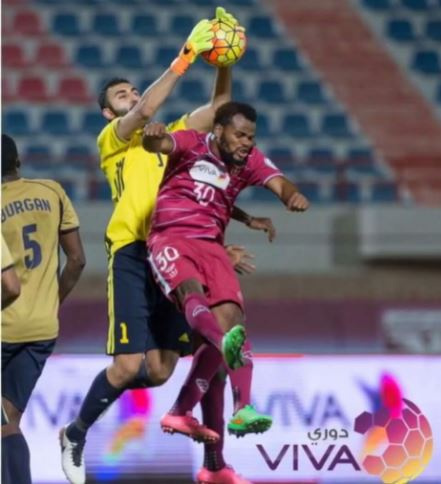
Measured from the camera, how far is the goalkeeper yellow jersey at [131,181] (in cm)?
707

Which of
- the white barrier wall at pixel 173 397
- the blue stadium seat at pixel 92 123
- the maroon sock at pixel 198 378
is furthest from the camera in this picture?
the blue stadium seat at pixel 92 123

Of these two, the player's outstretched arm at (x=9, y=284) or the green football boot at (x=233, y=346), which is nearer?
the player's outstretched arm at (x=9, y=284)

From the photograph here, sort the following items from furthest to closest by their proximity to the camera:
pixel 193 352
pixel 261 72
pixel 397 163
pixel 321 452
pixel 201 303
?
1. pixel 261 72
2. pixel 397 163
3. pixel 321 452
4. pixel 193 352
5. pixel 201 303

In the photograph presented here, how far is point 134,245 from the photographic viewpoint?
710cm

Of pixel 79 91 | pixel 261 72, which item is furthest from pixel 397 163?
pixel 79 91

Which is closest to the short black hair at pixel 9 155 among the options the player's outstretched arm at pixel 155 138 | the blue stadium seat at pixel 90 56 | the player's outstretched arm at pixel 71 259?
the player's outstretched arm at pixel 71 259

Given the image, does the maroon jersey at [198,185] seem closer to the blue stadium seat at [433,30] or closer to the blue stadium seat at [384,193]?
the blue stadium seat at [384,193]

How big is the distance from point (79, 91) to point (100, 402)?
8.68 metres

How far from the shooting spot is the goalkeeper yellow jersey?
707 cm

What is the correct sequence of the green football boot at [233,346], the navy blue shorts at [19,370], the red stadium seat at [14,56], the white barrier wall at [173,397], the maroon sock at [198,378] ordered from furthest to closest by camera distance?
the red stadium seat at [14,56], the white barrier wall at [173,397], the maroon sock at [198,378], the navy blue shorts at [19,370], the green football boot at [233,346]

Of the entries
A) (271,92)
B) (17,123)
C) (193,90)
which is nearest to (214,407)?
(17,123)

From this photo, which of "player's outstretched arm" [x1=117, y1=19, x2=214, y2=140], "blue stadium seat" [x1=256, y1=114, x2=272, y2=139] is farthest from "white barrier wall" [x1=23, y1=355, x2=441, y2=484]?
"blue stadium seat" [x1=256, y1=114, x2=272, y2=139]

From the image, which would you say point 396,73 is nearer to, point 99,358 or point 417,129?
point 417,129

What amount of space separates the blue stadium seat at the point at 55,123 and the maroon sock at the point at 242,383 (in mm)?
8894
